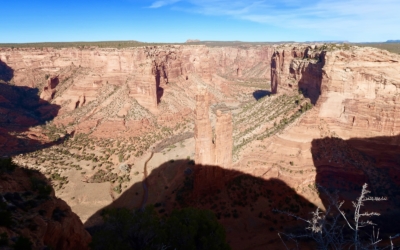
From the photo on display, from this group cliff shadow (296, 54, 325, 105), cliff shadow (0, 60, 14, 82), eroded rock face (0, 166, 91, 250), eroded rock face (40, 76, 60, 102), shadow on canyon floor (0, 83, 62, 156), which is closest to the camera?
eroded rock face (0, 166, 91, 250)

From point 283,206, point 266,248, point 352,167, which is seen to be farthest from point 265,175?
point 352,167

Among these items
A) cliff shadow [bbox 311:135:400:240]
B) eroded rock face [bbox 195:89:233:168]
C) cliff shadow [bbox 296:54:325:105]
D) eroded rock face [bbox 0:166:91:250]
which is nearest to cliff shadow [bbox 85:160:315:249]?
eroded rock face [bbox 195:89:233:168]

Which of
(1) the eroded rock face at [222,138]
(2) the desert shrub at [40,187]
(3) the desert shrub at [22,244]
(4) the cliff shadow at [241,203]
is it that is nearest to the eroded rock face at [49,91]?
(4) the cliff shadow at [241,203]

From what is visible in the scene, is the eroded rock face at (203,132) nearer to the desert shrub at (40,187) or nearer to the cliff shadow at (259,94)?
the desert shrub at (40,187)

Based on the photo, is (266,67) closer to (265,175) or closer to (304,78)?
(304,78)

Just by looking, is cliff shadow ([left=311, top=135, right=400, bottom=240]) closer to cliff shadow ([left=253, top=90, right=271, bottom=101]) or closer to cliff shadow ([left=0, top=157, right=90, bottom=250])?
cliff shadow ([left=0, top=157, right=90, bottom=250])

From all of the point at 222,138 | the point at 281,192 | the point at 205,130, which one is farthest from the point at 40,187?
the point at 281,192

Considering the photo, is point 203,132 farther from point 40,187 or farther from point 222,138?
point 40,187
